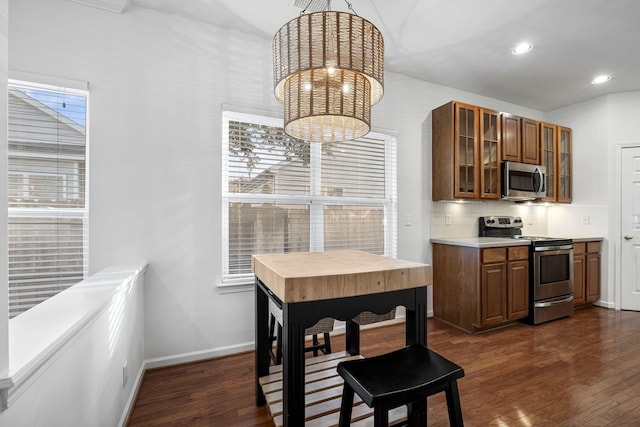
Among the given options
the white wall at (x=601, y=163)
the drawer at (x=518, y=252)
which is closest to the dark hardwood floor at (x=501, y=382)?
the drawer at (x=518, y=252)

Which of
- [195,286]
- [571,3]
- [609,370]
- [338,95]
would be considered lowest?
[609,370]

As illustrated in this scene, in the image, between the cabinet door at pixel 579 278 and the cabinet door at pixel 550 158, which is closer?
the cabinet door at pixel 579 278

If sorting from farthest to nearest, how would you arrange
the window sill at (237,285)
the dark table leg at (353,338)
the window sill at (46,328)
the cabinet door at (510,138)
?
the cabinet door at (510,138)
the window sill at (237,285)
the dark table leg at (353,338)
the window sill at (46,328)

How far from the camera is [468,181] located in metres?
3.42

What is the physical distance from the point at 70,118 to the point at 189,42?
1.09 metres

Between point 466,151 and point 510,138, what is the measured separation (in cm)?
76

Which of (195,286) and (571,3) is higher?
(571,3)

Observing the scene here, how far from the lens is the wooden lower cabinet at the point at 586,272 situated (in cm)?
379

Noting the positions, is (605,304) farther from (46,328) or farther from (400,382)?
(46,328)

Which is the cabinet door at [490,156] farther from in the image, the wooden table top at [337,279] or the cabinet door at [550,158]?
the wooden table top at [337,279]

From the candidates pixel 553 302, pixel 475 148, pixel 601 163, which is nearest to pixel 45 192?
pixel 475 148

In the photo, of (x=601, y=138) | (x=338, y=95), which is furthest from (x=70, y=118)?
(x=601, y=138)

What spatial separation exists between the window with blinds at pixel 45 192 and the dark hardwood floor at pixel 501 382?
3.33ft

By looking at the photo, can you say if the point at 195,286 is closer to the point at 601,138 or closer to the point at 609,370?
the point at 609,370
